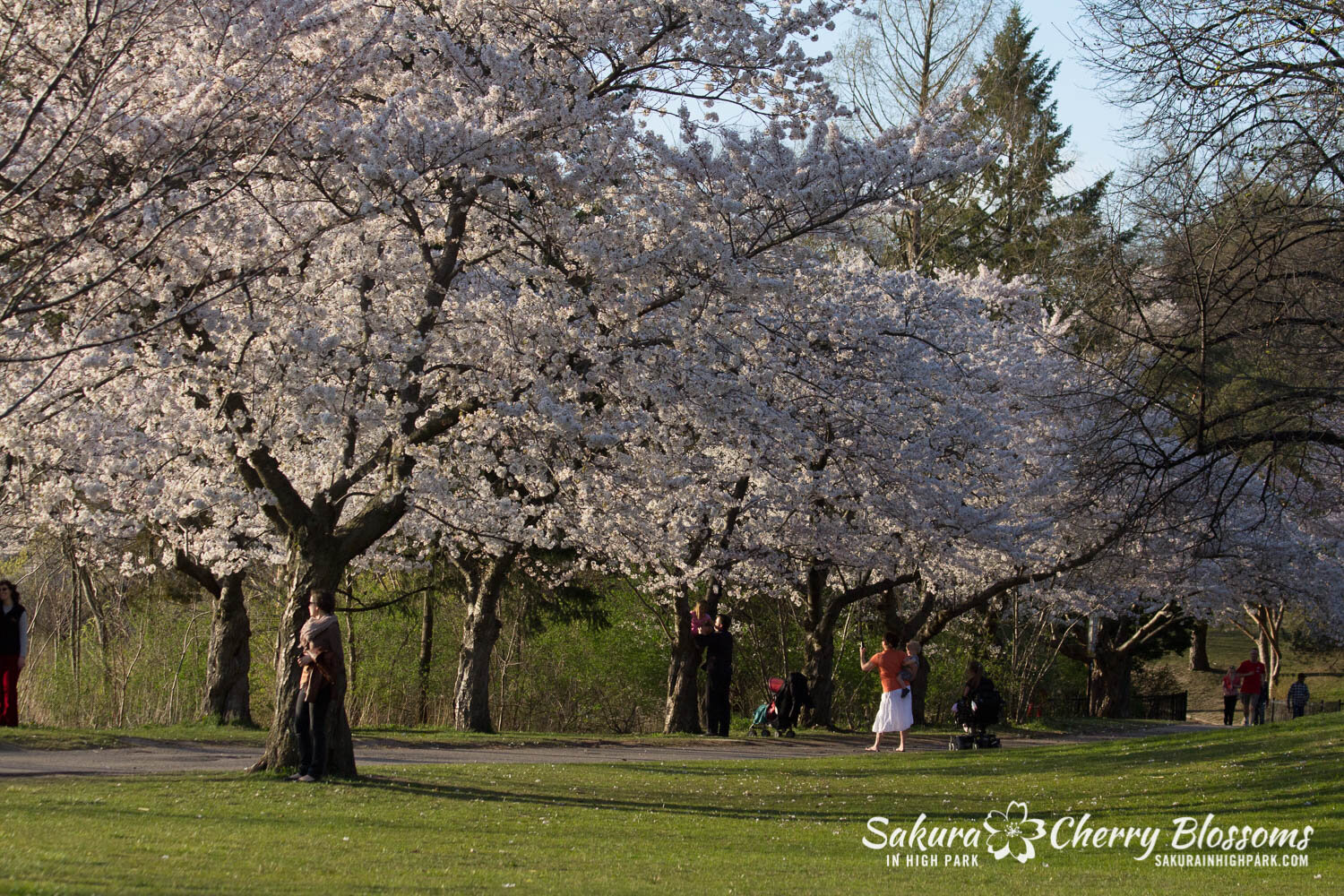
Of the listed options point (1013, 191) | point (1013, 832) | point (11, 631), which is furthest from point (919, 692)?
point (1013, 191)

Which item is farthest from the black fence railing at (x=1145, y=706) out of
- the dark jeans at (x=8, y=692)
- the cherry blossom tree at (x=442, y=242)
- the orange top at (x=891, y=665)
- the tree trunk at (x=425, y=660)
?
the dark jeans at (x=8, y=692)

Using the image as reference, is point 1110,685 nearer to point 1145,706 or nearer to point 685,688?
point 1145,706

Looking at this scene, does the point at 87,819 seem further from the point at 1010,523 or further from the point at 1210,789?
the point at 1010,523

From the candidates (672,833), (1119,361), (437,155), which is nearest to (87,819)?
(672,833)

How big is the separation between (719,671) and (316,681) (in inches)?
380

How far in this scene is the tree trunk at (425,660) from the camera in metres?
27.1

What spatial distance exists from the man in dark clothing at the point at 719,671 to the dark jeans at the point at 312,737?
30.2ft

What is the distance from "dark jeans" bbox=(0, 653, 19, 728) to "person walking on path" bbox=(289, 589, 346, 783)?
5.31 metres

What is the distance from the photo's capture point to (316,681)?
11.1 m

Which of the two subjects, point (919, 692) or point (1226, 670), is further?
point (1226, 670)

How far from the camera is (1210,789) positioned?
40.0 feet

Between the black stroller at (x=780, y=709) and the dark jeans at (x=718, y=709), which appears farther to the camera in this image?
the black stroller at (x=780, y=709)

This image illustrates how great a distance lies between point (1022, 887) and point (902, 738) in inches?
399

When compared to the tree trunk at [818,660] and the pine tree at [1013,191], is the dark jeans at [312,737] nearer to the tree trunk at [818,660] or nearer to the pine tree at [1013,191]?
the tree trunk at [818,660]
